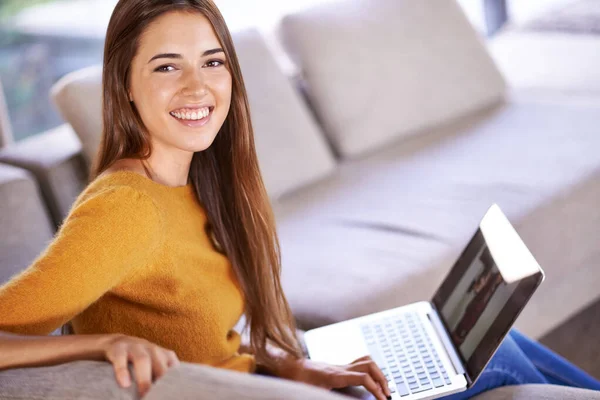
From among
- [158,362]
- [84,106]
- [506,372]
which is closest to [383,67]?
[84,106]

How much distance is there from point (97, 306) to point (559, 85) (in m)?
2.29

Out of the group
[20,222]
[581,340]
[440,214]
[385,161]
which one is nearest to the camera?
[20,222]

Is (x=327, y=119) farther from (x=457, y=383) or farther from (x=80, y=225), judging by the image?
(x=80, y=225)

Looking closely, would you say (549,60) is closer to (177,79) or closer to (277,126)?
(277,126)

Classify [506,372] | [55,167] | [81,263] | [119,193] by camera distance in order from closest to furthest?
[81,263], [119,193], [506,372], [55,167]

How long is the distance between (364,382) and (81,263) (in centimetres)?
55

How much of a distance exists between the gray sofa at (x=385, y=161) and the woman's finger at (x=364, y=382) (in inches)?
18.2

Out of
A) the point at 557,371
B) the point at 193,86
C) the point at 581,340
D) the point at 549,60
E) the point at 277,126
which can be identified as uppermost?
the point at 193,86

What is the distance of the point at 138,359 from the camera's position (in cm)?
92

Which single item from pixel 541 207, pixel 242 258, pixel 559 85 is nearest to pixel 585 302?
pixel 541 207

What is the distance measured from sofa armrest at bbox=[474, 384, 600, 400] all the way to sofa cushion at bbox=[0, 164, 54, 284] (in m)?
0.95

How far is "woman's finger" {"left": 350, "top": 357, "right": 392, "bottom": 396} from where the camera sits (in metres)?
1.39

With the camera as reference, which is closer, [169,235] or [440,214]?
[169,235]

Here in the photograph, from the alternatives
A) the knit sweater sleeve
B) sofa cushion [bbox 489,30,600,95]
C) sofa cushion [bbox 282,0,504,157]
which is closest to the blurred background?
sofa cushion [bbox 489,30,600,95]
